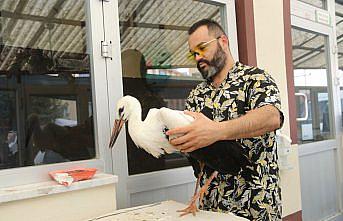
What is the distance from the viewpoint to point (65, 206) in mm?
1493

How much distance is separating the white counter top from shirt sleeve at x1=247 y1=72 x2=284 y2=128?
677mm

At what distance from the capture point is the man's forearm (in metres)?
1.37

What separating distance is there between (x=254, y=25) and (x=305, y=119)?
1255mm

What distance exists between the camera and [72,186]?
4.91 ft

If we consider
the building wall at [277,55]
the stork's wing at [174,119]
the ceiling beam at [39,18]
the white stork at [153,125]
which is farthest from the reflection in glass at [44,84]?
the building wall at [277,55]

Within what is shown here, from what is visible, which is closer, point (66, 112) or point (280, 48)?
point (66, 112)

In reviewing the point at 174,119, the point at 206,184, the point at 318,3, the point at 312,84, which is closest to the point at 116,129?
the point at 174,119

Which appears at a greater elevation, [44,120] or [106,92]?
[106,92]

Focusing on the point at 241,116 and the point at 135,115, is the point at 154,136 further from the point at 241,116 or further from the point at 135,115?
the point at 241,116

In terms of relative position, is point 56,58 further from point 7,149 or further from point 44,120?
point 7,149

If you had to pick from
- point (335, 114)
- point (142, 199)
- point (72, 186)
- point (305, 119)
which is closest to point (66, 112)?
point (72, 186)

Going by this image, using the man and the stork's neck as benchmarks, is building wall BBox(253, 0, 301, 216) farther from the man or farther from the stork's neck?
the stork's neck

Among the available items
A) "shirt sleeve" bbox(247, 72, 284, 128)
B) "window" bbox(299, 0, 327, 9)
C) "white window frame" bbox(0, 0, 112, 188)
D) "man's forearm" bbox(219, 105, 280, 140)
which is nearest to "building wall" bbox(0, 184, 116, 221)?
"white window frame" bbox(0, 0, 112, 188)

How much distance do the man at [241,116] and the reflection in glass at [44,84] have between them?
1.74 feet
